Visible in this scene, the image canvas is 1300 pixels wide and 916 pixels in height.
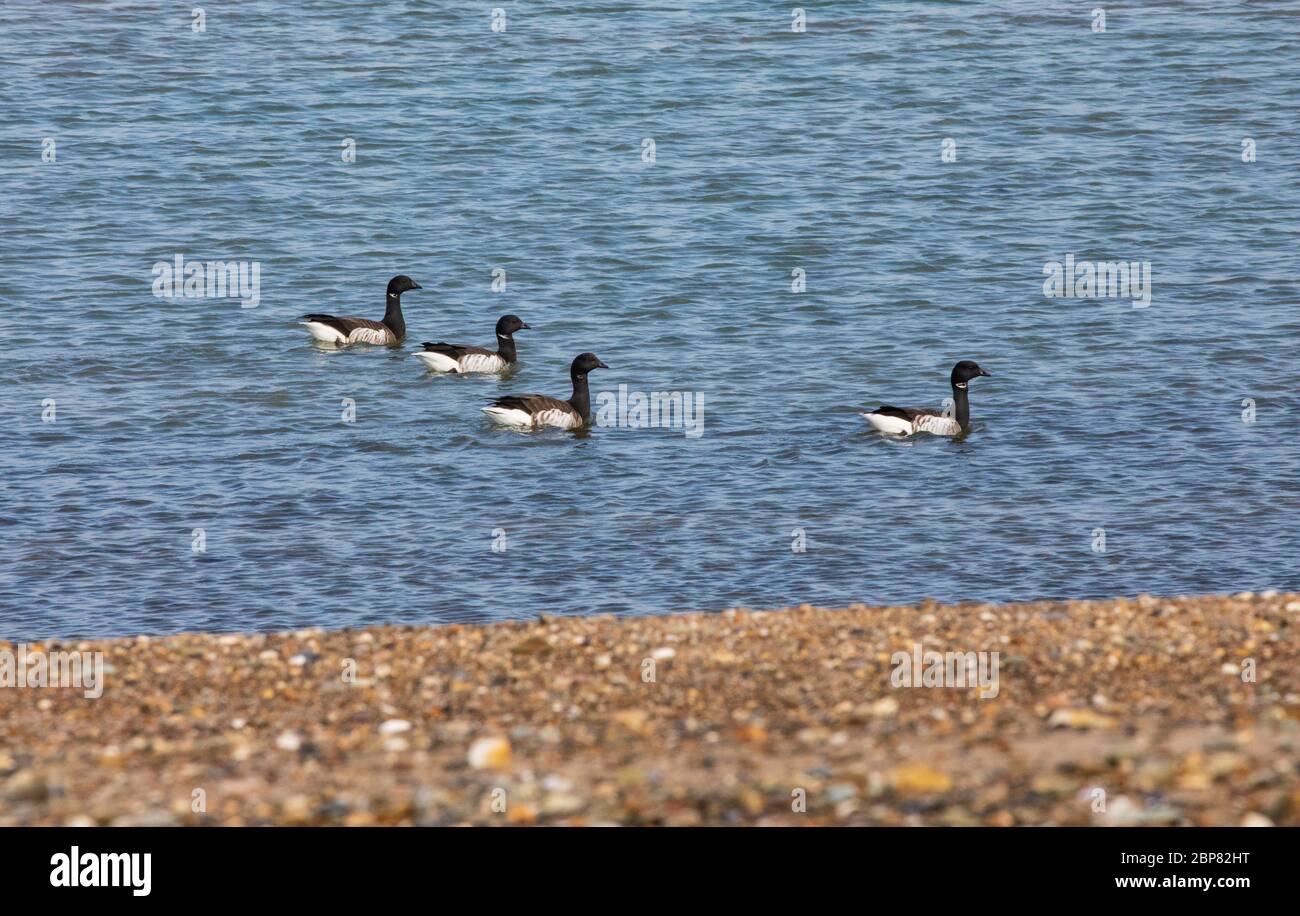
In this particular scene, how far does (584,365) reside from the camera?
2492cm

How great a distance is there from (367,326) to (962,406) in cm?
940

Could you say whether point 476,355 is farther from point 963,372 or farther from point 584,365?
point 963,372

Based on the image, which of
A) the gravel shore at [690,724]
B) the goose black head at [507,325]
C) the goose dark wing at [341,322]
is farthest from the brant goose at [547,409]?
the gravel shore at [690,724]

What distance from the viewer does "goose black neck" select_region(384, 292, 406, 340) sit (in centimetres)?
2841

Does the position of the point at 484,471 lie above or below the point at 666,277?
below

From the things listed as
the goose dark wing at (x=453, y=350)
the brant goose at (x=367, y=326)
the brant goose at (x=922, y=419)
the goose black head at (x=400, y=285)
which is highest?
the goose black head at (x=400, y=285)

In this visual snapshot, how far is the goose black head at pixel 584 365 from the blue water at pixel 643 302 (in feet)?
3.24

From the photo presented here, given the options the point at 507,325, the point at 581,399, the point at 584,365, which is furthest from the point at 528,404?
the point at 507,325

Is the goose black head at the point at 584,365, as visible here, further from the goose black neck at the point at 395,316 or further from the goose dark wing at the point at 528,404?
the goose black neck at the point at 395,316

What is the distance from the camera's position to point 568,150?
37.8 metres

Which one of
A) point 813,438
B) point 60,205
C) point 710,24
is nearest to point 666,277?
point 813,438

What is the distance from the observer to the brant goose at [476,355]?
26.0 meters
